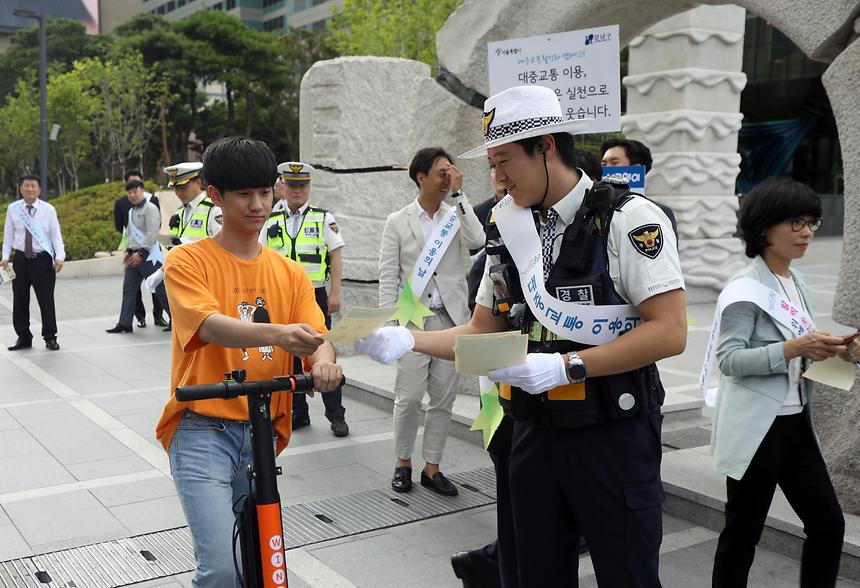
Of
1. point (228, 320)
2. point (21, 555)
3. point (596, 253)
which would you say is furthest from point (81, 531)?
point (596, 253)

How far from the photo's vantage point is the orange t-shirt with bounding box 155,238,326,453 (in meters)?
2.55

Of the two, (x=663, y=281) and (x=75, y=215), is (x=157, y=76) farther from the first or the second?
(x=663, y=281)

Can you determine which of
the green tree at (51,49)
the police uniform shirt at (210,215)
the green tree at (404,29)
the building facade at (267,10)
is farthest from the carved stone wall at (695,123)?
the building facade at (267,10)

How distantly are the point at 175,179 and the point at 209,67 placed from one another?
113 ft

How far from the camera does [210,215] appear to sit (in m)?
7.14

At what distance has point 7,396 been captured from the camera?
7398 millimetres

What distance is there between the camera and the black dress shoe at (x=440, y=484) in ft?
16.4

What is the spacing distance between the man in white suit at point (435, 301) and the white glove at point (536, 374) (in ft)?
9.05

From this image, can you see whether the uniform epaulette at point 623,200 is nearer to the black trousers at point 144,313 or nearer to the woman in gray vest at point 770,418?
the woman in gray vest at point 770,418

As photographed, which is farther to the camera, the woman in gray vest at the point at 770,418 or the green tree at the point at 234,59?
the green tree at the point at 234,59

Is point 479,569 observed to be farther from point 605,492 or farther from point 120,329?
point 120,329

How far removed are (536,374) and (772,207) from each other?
1.44 metres

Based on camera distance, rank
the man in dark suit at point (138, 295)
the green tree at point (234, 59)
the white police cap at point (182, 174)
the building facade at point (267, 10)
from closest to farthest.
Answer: the white police cap at point (182, 174) → the man in dark suit at point (138, 295) → the green tree at point (234, 59) → the building facade at point (267, 10)

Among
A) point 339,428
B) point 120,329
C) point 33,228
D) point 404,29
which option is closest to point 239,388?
point 339,428
